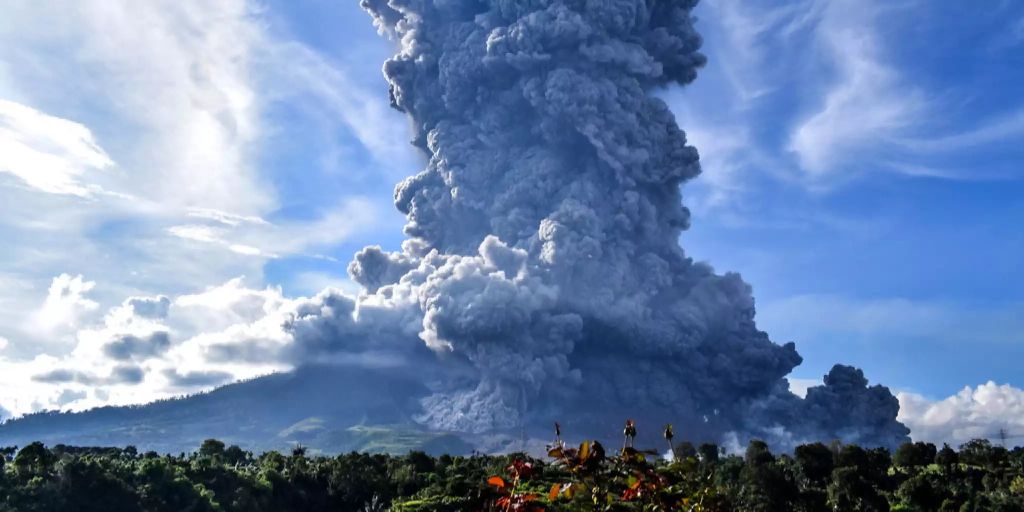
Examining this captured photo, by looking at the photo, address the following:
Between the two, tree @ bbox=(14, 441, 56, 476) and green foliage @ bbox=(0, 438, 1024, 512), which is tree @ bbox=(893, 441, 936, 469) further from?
tree @ bbox=(14, 441, 56, 476)

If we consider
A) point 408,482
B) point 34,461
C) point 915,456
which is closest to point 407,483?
point 408,482

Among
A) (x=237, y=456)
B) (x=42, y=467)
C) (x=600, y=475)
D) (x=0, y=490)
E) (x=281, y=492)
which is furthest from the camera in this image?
(x=237, y=456)

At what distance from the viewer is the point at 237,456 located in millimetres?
107000

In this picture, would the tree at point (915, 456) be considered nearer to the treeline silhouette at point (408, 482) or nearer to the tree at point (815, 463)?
the treeline silhouette at point (408, 482)

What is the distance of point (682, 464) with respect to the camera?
24.4 ft

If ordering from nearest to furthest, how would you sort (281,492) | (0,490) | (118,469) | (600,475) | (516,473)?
(516,473) → (600,475) → (0,490) → (118,469) → (281,492)

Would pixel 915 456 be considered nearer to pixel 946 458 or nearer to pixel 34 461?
pixel 946 458

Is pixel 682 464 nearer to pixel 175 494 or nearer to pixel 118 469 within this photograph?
pixel 175 494

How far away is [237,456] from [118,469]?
145 ft

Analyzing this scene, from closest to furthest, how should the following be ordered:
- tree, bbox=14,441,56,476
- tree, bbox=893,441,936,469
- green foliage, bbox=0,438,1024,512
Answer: green foliage, bbox=0,438,1024,512, tree, bbox=14,441,56,476, tree, bbox=893,441,936,469

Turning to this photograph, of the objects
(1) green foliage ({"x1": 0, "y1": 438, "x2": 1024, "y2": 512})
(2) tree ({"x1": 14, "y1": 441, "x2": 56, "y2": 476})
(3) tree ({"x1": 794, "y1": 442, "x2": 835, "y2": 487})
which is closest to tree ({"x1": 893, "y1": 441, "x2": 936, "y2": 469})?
(1) green foliage ({"x1": 0, "y1": 438, "x2": 1024, "y2": 512})

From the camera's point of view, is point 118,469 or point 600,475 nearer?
point 600,475

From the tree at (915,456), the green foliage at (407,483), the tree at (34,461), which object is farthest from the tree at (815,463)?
the tree at (34,461)

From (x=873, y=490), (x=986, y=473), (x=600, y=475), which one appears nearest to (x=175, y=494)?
(x=873, y=490)
